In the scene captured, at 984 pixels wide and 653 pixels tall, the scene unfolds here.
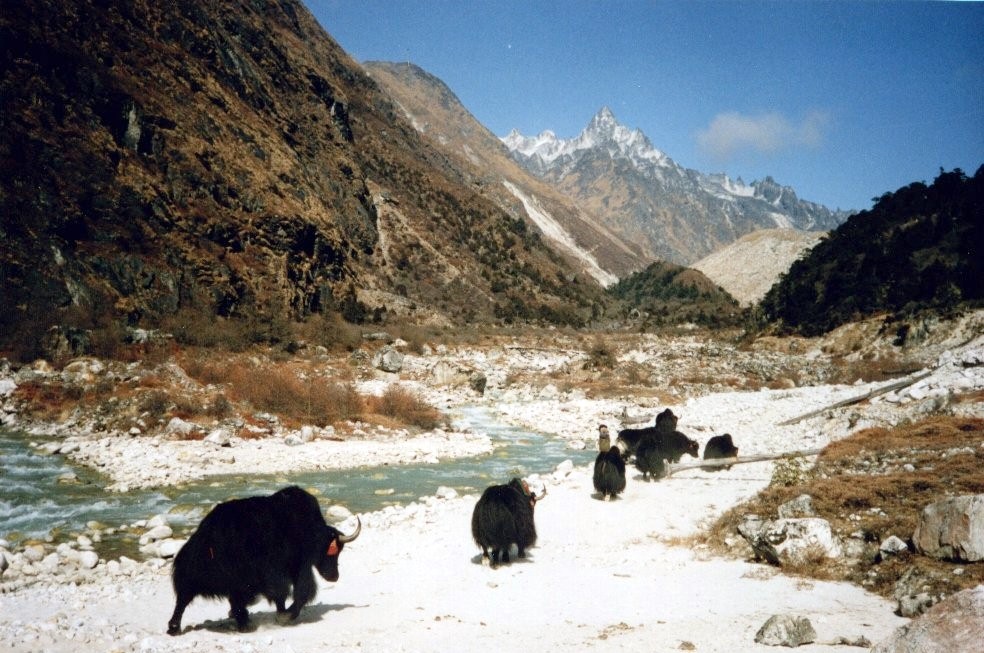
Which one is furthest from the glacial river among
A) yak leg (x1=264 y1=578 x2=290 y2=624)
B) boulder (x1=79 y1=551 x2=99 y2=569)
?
yak leg (x1=264 y1=578 x2=290 y2=624)

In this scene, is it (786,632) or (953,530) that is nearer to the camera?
(786,632)

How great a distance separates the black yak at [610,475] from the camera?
35.0 feet

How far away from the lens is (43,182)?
86.8 feet

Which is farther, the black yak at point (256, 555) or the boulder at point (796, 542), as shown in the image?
the boulder at point (796, 542)

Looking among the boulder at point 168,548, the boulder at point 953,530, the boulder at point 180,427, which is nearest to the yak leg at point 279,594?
the boulder at point 168,548

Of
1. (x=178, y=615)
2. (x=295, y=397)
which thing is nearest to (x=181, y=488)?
(x=295, y=397)

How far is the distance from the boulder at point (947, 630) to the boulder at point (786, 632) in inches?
42.5

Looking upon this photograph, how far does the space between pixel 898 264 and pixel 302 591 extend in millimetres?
41499

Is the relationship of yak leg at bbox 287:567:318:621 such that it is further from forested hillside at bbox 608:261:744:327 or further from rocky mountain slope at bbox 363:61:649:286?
rocky mountain slope at bbox 363:61:649:286

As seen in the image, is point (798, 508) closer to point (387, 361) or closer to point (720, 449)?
point (720, 449)

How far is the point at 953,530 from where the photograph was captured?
536 cm

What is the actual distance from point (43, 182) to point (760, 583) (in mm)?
33570

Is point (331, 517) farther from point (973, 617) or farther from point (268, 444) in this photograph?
point (973, 617)

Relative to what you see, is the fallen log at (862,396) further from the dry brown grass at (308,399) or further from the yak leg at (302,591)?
the yak leg at (302,591)
